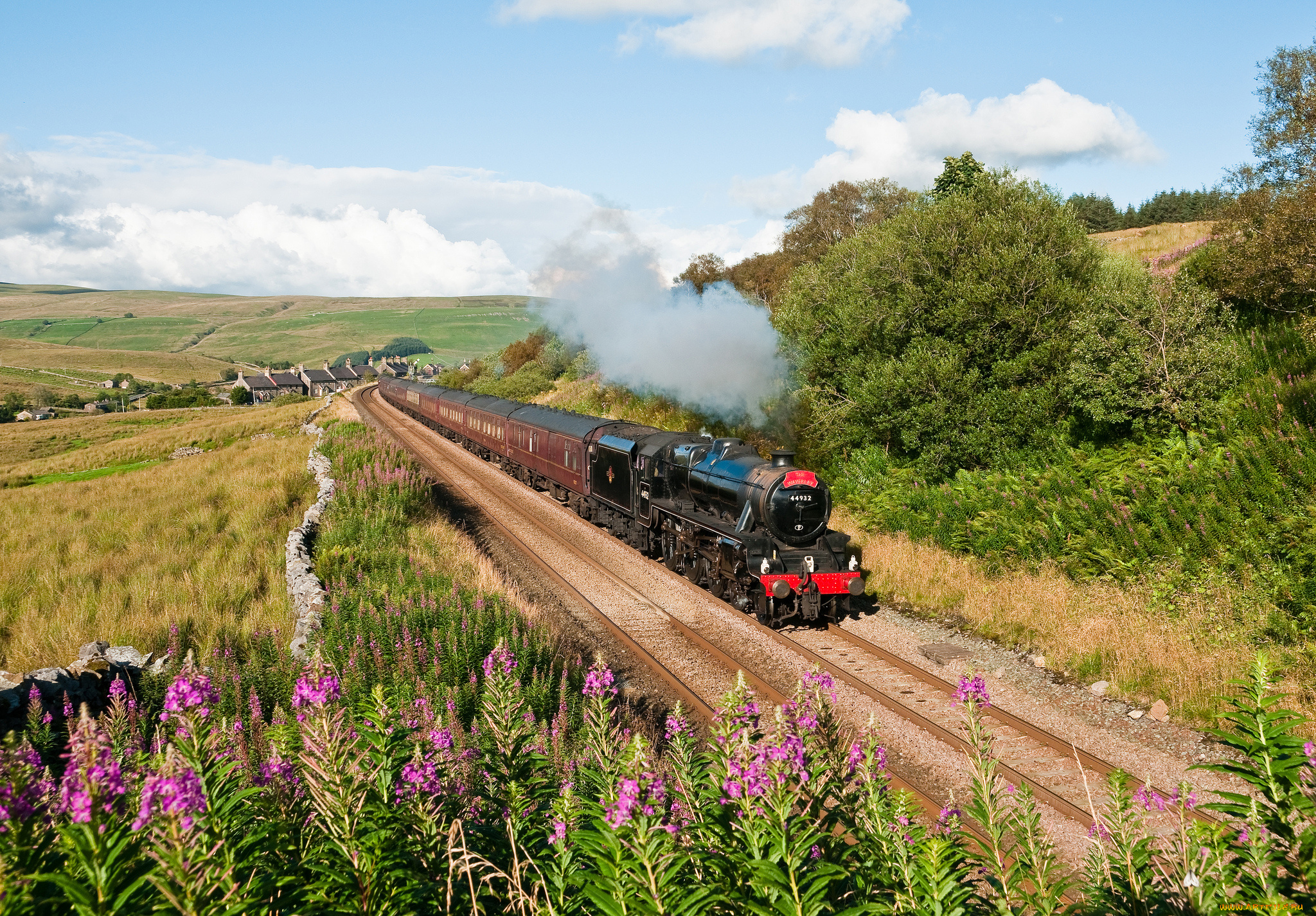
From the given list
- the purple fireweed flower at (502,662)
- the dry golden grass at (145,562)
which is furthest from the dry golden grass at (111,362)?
the purple fireweed flower at (502,662)

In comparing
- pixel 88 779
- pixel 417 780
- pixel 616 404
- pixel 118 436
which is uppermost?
pixel 88 779

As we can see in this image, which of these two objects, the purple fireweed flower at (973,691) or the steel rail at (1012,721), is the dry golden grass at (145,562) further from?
the purple fireweed flower at (973,691)

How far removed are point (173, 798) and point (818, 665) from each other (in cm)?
339

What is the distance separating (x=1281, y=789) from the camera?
3.14 metres

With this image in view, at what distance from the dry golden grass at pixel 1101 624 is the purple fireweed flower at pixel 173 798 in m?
11.0

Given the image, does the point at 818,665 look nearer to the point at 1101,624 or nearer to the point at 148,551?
the point at 1101,624

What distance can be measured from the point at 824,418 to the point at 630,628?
10.3 meters

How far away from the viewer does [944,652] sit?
12.6 metres

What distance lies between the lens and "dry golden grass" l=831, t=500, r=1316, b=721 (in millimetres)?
10281

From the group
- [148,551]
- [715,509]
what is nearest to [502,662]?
[715,509]

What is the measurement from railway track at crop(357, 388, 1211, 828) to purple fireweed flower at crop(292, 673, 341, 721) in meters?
3.19

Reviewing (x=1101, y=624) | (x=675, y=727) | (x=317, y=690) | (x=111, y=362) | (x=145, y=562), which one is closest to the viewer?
(x=317, y=690)

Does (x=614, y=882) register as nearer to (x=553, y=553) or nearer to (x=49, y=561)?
(x=553, y=553)

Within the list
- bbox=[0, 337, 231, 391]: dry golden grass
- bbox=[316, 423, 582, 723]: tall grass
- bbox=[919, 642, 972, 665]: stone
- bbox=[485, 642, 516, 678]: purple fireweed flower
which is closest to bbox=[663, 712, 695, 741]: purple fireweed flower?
bbox=[485, 642, 516, 678]: purple fireweed flower
